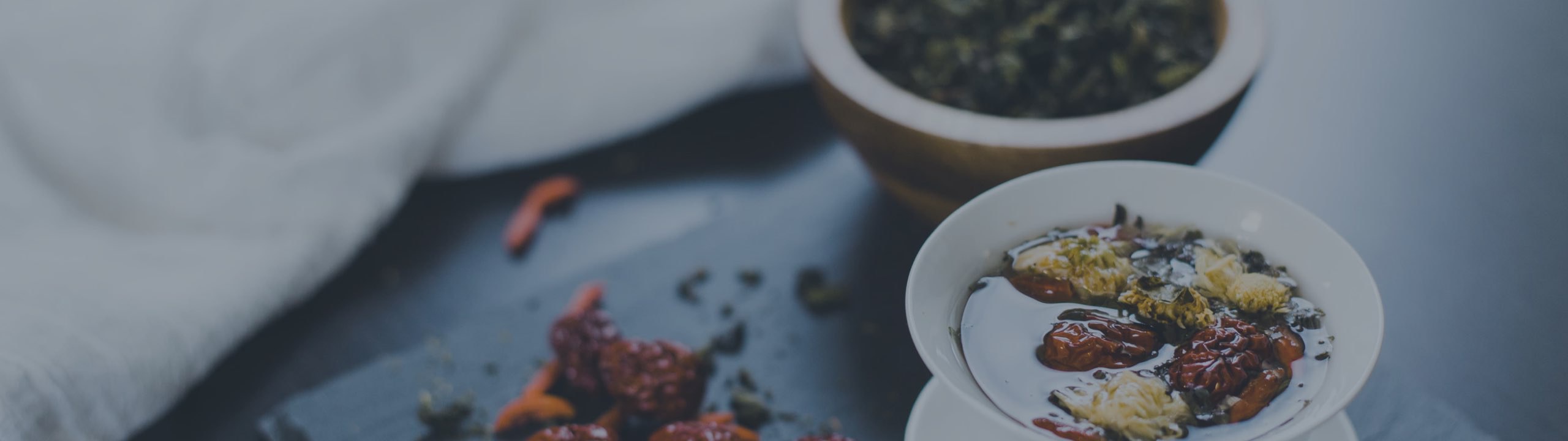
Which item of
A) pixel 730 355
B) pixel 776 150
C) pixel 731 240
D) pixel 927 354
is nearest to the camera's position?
pixel 927 354

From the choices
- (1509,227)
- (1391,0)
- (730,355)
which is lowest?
(730,355)

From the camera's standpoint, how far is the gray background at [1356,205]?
1.06m

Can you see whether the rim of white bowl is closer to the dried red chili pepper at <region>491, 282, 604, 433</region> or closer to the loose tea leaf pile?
the loose tea leaf pile

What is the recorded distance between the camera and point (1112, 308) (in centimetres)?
78

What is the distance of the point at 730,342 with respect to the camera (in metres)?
1.14

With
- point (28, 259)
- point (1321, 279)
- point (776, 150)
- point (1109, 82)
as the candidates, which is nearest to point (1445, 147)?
point (1109, 82)

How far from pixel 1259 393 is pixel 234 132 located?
41.5 inches

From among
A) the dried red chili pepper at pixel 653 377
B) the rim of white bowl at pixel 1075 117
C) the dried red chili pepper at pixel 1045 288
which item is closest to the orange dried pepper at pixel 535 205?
the dried red chili pepper at pixel 653 377

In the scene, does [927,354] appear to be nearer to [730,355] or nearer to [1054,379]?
[1054,379]

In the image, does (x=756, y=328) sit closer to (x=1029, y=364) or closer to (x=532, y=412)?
(x=532, y=412)

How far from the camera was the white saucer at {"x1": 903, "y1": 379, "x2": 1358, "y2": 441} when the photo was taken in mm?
867

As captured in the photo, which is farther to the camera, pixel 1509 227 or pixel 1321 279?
pixel 1509 227

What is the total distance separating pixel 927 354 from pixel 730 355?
0.46m

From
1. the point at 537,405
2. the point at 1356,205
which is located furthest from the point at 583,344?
the point at 1356,205
